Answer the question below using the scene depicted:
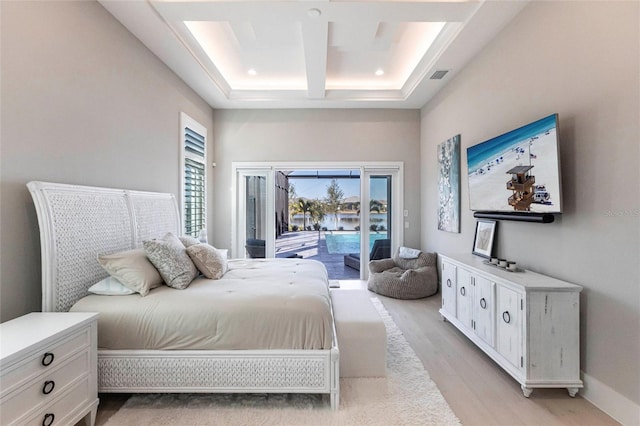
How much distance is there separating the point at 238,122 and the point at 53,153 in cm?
332

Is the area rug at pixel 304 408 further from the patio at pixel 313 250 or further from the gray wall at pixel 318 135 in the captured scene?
the gray wall at pixel 318 135

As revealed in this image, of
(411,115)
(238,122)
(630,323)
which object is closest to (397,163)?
(411,115)

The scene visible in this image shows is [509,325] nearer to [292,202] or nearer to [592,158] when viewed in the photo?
[592,158]

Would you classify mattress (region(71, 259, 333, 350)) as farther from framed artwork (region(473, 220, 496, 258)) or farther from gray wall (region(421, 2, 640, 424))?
framed artwork (region(473, 220, 496, 258))

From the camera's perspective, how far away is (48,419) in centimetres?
144

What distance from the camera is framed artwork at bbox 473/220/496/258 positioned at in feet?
9.92

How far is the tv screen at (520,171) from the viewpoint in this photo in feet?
6.98

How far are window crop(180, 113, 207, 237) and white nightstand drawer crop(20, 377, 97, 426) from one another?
8.50ft

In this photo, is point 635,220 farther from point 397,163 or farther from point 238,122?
point 238,122

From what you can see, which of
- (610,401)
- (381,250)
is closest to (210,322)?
(610,401)

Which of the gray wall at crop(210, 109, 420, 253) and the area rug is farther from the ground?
the gray wall at crop(210, 109, 420, 253)

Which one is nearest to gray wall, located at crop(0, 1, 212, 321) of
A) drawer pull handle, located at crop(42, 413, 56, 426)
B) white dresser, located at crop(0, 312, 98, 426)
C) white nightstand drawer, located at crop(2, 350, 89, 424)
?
white dresser, located at crop(0, 312, 98, 426)

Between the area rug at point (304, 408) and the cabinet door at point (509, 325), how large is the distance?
616 mm

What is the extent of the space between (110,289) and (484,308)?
2977 mm
